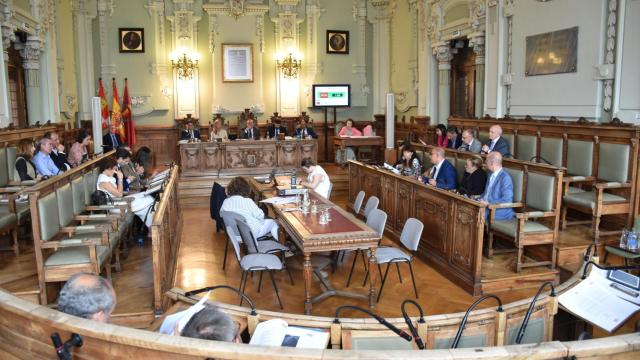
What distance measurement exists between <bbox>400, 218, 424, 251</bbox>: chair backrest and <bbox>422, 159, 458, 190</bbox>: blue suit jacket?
168 centimetres

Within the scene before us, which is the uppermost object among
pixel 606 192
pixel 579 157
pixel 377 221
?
pixel 579 157

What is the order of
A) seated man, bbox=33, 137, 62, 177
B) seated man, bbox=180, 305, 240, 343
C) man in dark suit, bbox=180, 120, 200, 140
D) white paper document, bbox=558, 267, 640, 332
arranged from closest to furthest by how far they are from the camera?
seated man, bbox=180, 305, 240, 343 → white paper document, bbox=558, 267, 640, 332 → seated man, bbox=33, 137, 62, 177 → man in dark suit, bbox=180, 120, 200, 140

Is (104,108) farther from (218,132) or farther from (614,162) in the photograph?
(614,162)

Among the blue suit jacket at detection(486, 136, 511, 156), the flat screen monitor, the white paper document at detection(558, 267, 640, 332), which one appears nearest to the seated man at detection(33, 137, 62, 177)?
the blue suit jacket at detection(486, 136, 511, 156)

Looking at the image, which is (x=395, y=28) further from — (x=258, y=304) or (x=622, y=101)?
(x=258, y=304)

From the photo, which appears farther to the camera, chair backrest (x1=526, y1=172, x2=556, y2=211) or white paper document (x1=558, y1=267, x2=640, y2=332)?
chair backrest (x1=526, y1=172, x2=556, y2=211)

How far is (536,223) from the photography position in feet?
18.5

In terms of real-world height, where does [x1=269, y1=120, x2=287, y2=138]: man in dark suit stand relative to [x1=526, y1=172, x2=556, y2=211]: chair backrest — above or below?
above

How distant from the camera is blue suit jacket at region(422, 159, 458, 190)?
22.0 ft

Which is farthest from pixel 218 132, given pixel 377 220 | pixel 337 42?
pixel 377 220

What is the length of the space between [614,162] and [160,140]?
400 inches

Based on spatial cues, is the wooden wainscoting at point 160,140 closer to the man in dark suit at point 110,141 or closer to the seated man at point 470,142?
the man in dark suit at point 110,141

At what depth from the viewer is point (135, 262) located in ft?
19.6

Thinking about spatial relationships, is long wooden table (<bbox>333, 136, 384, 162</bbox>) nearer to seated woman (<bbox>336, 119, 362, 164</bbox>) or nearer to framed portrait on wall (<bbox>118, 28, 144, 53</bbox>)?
seated woman (<bbox>336, 119, 362, 164</bbox>)
